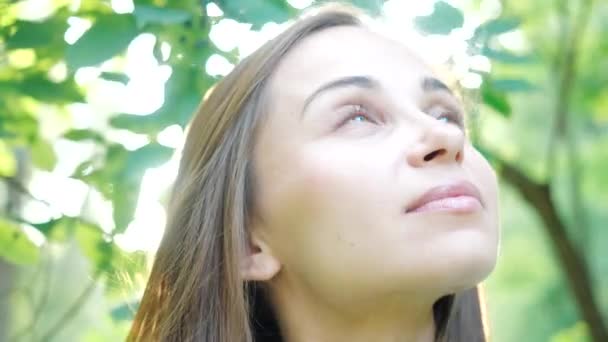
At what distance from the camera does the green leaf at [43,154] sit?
251 cm

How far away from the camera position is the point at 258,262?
1.67 m

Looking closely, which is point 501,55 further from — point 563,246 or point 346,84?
point 563,246

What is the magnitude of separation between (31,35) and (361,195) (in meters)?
1.01

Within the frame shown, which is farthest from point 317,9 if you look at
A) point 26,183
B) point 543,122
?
point 543,122

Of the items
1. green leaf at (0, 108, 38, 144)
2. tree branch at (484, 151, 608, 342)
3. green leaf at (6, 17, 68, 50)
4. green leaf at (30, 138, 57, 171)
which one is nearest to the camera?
green leaf at (6, 17, 68, 50)

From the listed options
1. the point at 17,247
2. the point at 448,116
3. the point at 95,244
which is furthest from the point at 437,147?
the point at 17,247

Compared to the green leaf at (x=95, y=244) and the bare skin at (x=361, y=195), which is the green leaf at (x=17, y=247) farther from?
the bare skin at (x=361, y=195)

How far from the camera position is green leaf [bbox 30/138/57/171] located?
251 cm

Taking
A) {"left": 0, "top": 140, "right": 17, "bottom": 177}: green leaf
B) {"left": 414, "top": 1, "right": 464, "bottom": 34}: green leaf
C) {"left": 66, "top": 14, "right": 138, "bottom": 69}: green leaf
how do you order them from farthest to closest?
1. {"left": 0, "top": 140, "right": 17, "bottom": 177}: green leaf
2. {"left": 414, "top": 1, "right": 464, "bottom": 34}: green leaf
3. {"left": 66, "top": 14, "right": 138, "bottom": 69}: green leaf

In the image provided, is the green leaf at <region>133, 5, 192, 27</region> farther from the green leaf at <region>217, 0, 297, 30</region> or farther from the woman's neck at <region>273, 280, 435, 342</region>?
the woman's neck at <region>273, 280, 435, 342</region>

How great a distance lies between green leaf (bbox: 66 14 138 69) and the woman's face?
0.37m

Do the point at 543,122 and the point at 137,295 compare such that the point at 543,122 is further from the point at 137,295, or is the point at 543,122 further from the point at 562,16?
the point at 137,295

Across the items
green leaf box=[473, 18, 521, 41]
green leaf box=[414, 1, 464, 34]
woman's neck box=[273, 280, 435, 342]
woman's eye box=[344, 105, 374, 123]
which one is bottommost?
woman's neck box=[273, 280, 435, 342]

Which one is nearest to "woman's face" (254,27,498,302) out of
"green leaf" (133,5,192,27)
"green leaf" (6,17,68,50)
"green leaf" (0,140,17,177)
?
"green leaf" (133,5,192,27)
